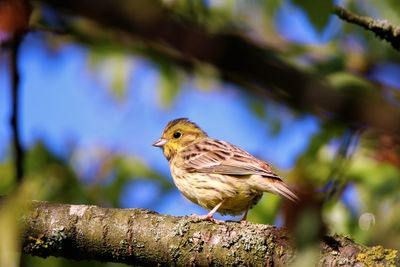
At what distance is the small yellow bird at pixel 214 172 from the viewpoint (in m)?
4.68

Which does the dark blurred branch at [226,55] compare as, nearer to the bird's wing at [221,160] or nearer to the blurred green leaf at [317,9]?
the blurred green leaf at [317,9]

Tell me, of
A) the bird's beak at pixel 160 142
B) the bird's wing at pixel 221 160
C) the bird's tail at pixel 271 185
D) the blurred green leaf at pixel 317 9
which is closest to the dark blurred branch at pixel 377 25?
the blurred green leaf at pixel 317 9

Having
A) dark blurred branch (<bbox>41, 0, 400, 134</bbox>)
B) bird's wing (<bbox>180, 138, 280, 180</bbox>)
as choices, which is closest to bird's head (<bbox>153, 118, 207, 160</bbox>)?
bird's wing (<bbox>180, 138, 280, 180</bbox>)

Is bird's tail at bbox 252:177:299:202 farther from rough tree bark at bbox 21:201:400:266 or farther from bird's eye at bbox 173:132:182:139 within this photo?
bird's eye at bbox 173:132:182:139

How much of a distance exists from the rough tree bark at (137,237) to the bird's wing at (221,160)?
1.42 m

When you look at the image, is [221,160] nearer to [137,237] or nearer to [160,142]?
[160,142]

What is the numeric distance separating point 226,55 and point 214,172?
3976mm

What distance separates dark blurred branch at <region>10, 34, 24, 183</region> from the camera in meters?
2.00

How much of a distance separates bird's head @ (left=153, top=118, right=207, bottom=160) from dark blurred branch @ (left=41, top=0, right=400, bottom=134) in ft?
15.2

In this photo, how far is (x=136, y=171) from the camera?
5441 millimetres

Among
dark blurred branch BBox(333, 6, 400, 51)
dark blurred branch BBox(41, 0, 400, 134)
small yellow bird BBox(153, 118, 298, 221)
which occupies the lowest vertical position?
dark blurred branch BBox(41, 0, 400, 134)

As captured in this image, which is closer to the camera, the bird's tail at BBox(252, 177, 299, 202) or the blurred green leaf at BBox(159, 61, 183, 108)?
the bird's tail at BBox(252, 177, 299, 202)

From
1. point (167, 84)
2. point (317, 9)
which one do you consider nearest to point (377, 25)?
point (317, 9)

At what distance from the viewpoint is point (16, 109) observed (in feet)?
7.59
